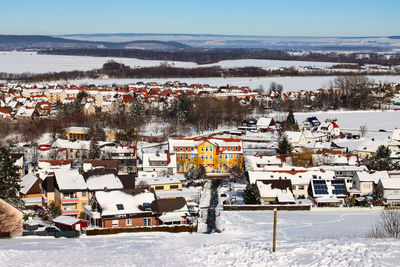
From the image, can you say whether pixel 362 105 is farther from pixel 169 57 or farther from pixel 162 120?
pixel 169 57

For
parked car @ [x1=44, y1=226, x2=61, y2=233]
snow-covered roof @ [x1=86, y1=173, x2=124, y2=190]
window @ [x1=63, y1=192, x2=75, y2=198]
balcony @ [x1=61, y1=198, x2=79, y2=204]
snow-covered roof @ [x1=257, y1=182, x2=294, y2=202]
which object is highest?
snow-covered roof @ [x1=86, y1=173, x2=124, y2=190]

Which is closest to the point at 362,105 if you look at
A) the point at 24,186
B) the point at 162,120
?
the point at 162,120

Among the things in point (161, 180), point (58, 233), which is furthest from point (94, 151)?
point (58, 233)

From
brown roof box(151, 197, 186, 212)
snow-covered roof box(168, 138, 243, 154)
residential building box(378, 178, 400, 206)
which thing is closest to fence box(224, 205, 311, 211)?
brown roof box(151, 197, 186, 212)

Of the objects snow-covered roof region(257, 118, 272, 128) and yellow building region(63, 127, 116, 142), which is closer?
yellow building region(63, 127, 116, 142)

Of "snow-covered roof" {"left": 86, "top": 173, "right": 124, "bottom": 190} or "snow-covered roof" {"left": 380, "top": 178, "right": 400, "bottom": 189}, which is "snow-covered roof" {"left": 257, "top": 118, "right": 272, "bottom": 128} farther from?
"snow-covered roof" {"left": 86, "top": 173, "right": 124, "bottom": 190}

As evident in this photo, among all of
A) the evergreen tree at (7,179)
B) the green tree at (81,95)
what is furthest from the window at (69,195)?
the green tree at (81,95)
